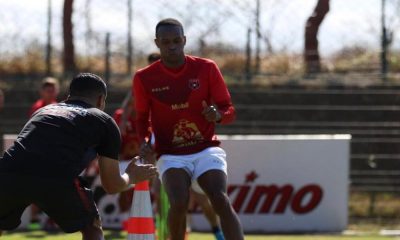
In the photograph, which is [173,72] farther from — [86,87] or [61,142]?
[61,142]

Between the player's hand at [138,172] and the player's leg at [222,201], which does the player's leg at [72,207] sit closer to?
the player's hand at [138,172]

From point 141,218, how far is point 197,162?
0.77m

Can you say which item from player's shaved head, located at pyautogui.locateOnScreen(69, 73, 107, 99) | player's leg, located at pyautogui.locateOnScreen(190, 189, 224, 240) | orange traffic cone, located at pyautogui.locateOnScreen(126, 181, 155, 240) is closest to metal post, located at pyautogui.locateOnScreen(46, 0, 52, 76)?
player's leg, located at pyautogui.locateOnScreen(190, 189, 224, 240)

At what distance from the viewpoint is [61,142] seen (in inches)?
244

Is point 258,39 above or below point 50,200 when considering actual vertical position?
above

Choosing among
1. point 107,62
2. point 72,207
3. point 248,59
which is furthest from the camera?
point 248,59

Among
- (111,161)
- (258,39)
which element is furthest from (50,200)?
(258,39)

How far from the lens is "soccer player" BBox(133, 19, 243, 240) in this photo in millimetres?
7828

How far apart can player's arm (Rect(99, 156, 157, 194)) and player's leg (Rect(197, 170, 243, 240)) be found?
0.84m

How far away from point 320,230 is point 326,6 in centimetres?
529

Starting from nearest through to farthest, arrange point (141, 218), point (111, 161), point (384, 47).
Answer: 1. point (111, 161)
2. point (141, 218)
3. point (384, 47)

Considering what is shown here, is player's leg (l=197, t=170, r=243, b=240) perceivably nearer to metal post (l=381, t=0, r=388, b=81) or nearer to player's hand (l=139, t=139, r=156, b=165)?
player's hand (l=139, t=139, r=156, b=165)

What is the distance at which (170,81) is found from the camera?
8.09m

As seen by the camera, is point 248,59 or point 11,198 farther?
point 248,59
